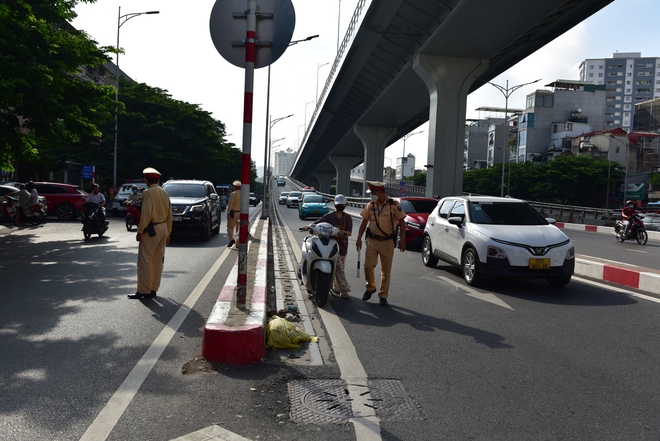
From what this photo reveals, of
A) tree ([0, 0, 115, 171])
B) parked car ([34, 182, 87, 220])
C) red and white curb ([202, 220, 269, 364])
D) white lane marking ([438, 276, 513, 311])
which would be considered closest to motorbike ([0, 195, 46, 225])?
parked car ([34, 182, 87, 220])

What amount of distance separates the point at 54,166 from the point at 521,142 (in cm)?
7259

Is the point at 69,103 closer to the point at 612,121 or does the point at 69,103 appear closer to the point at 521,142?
the point at 521,142

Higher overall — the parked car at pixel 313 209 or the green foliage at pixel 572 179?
the green foliage at pixel 572 179

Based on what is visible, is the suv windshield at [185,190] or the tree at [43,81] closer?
the tree at [43,81]

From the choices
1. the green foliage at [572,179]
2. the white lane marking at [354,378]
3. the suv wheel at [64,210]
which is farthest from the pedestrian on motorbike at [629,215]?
the green foliage at [572,179]

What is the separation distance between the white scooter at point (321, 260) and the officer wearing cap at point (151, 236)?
1937 millimetres

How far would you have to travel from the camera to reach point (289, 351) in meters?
5.54

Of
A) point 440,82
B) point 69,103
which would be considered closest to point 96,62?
point 69,103

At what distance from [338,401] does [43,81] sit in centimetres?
1186

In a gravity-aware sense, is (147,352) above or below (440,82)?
below

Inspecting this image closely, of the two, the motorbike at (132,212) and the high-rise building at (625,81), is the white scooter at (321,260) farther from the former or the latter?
the high-rise building at (625,81)

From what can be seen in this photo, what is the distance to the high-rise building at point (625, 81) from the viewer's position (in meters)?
154

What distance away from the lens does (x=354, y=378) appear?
4.73 m

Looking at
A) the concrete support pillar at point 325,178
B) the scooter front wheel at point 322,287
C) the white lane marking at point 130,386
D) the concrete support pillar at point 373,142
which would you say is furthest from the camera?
the concrete support pillar at point 325,178
